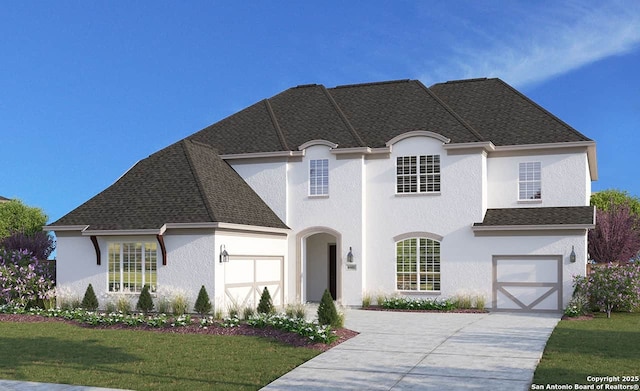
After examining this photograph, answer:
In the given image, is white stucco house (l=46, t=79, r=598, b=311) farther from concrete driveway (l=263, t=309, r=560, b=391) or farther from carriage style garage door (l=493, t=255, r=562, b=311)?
concrete driveway (l=263, t=309, r=560, b=391)

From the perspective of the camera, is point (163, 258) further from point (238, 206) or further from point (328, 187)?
point (328, 187)

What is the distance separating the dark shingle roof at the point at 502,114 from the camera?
26.1 m

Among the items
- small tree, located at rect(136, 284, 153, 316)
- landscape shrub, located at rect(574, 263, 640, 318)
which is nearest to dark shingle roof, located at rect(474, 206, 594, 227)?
landscape shrub, located at rect(574, 263, 640, 318)

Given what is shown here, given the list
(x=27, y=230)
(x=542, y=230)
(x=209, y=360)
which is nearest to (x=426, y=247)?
(x=542, y=230)

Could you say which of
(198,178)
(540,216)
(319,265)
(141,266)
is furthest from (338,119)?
(141,266)

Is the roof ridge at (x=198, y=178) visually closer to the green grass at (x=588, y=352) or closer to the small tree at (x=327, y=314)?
the small tree at (x=327, y=314)

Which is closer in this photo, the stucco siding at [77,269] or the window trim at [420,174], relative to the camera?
the stucco siding at [77,269]

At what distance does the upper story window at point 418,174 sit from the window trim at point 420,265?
1946 millimetres

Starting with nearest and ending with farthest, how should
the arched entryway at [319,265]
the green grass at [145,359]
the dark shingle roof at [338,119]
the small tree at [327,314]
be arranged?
the green grass at [145,359]
the small tree at [327,314]
the dark shingle roof at [338,119]
the arched entryway at [319,265]

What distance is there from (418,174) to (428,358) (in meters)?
13.5

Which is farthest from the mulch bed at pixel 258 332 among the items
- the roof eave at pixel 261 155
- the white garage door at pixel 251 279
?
the roof eave at pixel 261 155

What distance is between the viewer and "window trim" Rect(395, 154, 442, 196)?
85.6ft

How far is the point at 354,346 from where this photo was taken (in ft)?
49.4

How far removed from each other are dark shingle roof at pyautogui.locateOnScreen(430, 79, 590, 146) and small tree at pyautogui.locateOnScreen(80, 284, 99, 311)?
16.0m
